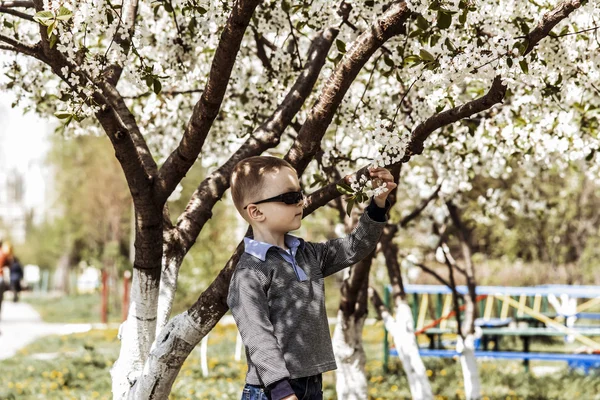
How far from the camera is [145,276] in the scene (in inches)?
150

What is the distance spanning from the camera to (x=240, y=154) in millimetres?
4027

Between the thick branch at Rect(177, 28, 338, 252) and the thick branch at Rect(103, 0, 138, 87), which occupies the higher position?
the thick branch at Rect(103, 0, 138, 87)

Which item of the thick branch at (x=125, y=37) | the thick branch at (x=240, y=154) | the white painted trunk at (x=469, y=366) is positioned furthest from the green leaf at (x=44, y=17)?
the white painted trunk at (x=469, y=366)

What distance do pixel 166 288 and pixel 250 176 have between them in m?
1.24

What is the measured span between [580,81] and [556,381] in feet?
17.6

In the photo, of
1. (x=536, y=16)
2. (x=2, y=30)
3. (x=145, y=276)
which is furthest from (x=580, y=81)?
(x=2, y=30)

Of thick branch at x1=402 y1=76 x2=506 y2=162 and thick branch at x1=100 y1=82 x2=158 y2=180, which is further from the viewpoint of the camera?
thick branch at x1=100 y1=82 x2=158 y2=180

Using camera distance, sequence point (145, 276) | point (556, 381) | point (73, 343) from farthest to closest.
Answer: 1. point (73, 343)
2. point (556, 381)
3. point (145, 276)

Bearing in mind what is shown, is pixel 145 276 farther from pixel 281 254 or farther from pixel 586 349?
pixel 586 349

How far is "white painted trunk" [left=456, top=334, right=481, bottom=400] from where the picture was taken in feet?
22.8

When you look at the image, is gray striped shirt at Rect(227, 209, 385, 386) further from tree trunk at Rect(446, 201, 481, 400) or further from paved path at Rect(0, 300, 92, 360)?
paved path at Rect(0, 300, 92, 360)

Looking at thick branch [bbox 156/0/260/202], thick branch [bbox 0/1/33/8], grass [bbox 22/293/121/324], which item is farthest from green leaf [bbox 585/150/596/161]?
grass [bbox 22/293/121/324]

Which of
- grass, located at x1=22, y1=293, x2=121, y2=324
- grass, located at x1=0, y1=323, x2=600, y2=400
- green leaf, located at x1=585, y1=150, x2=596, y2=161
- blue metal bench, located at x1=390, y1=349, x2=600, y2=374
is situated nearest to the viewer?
green leaf, located at x1=585, y1=150, x2=596, y2=161

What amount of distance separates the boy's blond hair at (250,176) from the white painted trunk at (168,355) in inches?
29.9
